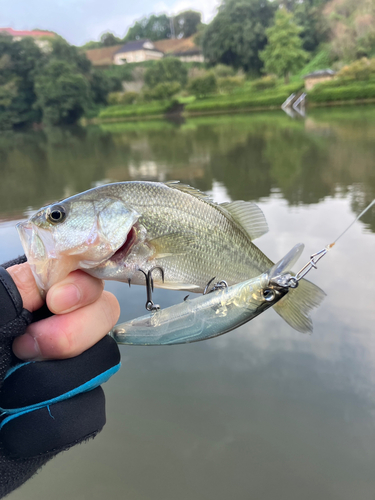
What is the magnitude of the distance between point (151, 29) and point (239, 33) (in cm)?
5870

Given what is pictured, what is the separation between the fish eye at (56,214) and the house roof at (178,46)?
93260mm

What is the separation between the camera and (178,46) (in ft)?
298

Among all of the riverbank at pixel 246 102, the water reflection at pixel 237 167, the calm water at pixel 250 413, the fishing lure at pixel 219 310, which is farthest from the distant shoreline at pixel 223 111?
the fishing lure at pixel 219 310

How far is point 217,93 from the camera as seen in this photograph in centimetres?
4906

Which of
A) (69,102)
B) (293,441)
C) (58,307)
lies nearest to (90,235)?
(58,307)

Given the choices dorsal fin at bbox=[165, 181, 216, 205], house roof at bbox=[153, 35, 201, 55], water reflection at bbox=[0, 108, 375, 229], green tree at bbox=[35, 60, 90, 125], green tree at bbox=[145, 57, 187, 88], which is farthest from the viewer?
house roof at bbox=[153, 35, 201, 55]

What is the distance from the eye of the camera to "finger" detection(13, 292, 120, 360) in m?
1.28

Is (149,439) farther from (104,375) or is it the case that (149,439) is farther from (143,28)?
(143,28)

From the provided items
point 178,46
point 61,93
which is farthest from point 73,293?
point 178,46

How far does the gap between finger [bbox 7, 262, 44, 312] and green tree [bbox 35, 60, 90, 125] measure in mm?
60234

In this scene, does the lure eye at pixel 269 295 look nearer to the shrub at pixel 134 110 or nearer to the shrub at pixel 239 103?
the shrub at pixel 239 103

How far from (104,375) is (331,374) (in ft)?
8.29

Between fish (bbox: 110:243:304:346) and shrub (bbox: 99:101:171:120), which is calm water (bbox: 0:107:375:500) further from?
shrub (bbox: 99:101:171:120)

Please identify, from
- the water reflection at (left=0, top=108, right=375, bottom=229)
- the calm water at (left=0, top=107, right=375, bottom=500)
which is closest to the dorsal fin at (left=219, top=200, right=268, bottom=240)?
the calm water at (left=0, top=107, right=375, bottom=500)
